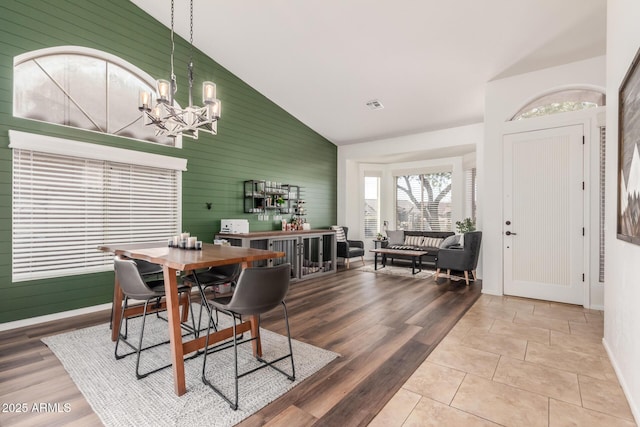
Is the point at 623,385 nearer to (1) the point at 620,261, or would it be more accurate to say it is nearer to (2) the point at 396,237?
(1) the point at 620,261

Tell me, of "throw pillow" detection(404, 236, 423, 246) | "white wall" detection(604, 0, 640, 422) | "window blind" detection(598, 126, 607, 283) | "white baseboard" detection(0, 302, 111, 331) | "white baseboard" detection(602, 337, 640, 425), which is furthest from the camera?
"throw pillow" detection(404, 236, 423, 246)

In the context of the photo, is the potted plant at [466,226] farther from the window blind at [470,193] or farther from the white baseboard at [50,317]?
the white baseboard at [50,317]

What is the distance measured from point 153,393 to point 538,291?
15.7ft

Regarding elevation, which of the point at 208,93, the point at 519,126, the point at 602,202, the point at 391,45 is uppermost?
the point at 391,45

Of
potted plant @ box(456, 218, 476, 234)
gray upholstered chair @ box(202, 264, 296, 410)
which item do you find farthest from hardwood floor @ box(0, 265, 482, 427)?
potted plant @ box(456, 218, 476, 234)

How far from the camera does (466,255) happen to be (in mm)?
5320

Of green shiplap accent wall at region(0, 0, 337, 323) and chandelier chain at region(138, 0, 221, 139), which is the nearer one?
chandelier chain at region(138, 0, 221, 139)

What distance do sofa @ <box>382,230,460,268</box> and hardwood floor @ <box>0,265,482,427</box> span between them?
2.06 m

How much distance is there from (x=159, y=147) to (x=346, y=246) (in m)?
4.22

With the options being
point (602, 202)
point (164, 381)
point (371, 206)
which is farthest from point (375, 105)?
point (164, 381)

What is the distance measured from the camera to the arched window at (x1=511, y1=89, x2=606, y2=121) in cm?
411

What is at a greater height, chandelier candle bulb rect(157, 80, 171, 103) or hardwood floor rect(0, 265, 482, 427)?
chandelier candle bulb rect(157, 80, 171, 103)

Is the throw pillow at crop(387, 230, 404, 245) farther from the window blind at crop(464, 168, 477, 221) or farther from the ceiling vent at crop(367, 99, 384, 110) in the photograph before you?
the ceiling vent at crop(367, 99, 384, 110)

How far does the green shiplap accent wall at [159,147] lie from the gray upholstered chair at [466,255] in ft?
9.97
